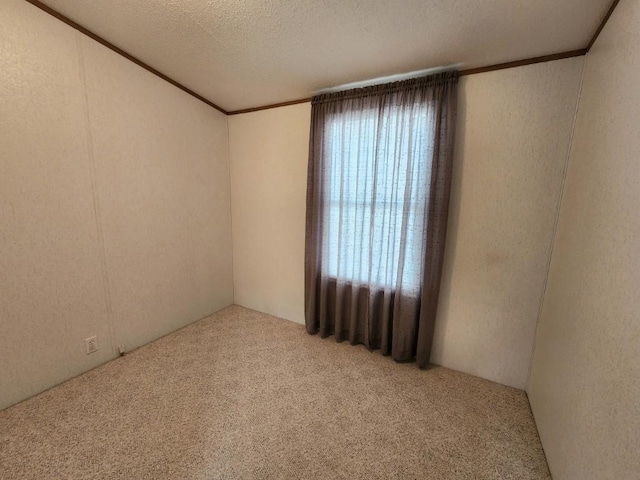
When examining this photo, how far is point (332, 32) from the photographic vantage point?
56.6 inches

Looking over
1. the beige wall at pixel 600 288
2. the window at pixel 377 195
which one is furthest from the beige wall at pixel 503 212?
the window at pixel 377 195

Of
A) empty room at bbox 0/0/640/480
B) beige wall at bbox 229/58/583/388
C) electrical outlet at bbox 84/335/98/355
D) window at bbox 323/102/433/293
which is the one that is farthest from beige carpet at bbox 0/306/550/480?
window at bbox 323/102/433/293

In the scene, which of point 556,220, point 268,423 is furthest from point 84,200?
point 556,220

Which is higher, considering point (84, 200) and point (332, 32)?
point (332, 32)

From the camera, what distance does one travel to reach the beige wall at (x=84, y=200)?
1.40m

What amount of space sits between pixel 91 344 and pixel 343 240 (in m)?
2.03

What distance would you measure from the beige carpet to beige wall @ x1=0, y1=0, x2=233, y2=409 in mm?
323

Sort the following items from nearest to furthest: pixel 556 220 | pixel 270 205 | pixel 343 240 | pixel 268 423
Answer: pixel 268 423 → pixel 556 220 → pixel 343 240 → pixel 270 205

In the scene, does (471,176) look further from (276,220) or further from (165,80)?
(165,80)

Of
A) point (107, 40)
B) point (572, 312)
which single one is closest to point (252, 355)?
point (572, 312)

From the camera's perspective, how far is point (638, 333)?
73 centimetres

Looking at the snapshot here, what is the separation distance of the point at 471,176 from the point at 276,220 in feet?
5.74

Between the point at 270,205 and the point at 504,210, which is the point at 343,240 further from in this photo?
the point at 504,210

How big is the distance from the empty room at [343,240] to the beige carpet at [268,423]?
0.04 ft
